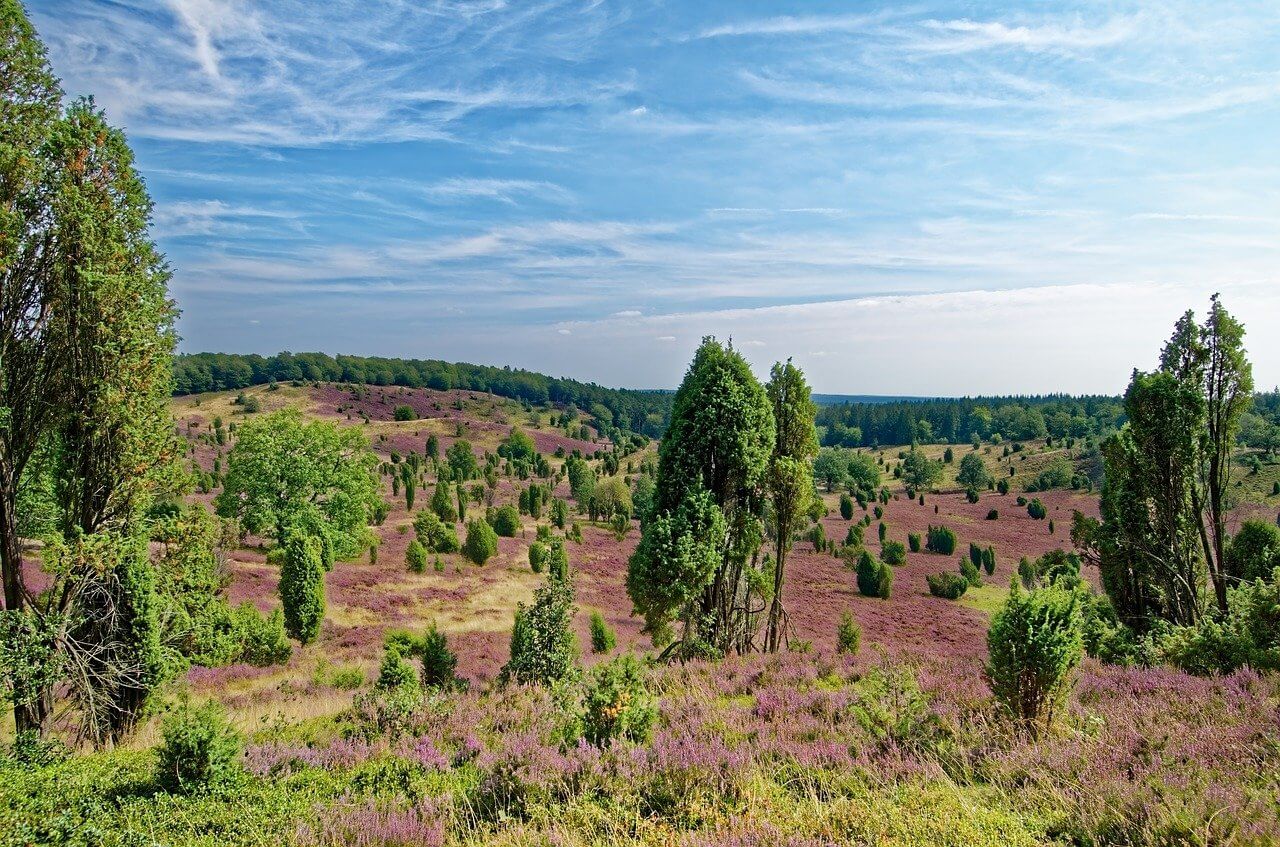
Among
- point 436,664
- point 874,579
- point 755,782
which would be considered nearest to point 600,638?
point 436,664

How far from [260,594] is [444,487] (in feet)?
74.2

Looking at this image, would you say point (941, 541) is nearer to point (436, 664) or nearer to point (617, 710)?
point (436, 664)

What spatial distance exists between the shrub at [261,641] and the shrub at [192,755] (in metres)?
14.0

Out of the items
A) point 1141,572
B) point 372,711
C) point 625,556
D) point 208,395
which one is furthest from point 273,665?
point 208,395

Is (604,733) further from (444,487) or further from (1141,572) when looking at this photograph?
(444,487)

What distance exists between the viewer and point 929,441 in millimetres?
149500

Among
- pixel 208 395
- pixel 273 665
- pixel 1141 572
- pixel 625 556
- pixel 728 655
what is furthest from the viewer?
pixel 208 395

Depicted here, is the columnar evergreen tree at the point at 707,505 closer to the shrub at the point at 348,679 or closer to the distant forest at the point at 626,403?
the shrub at the point at 348,679

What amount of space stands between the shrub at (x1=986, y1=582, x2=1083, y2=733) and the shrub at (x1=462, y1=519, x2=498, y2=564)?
3552 centimetres

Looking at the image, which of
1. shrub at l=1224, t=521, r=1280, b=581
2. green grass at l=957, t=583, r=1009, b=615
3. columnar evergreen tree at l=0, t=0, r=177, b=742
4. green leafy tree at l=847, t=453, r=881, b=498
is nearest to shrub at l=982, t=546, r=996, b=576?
green grass at l=957, t=583, r=1009, b=615

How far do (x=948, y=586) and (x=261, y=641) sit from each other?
4136 centimetres

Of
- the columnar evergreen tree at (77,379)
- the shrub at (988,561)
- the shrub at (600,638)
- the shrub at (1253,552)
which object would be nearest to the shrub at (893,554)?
the shrub at (988,561)

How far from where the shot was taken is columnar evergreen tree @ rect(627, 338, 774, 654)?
11414 mm

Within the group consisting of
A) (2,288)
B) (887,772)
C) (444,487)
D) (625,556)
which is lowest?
(625,556)
